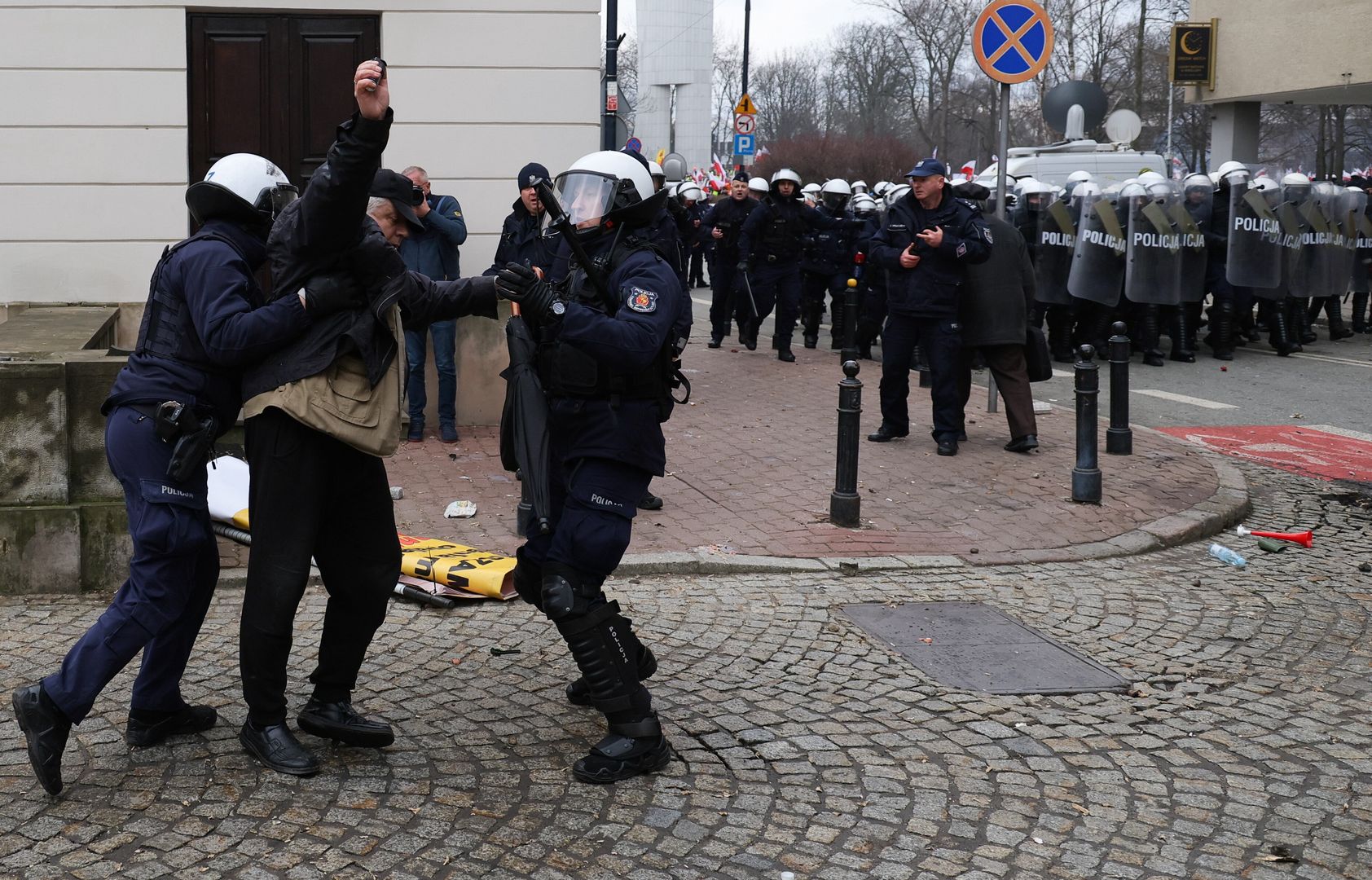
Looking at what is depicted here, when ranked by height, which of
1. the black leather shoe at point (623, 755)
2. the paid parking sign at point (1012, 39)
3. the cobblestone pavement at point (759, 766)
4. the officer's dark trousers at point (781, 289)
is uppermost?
the paid parking sign at point (1012, 39)

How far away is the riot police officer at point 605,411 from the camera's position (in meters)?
4.30

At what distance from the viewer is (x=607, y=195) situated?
4.49 m

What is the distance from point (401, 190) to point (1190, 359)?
13.2 metres

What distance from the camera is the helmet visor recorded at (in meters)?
4.50

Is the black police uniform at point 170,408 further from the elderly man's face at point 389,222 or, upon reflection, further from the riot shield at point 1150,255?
the riot shield at point 1150,255

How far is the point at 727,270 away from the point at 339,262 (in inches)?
469

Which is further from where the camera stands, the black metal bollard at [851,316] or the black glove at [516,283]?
the black metal bollard at [851,316]

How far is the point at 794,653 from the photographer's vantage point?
5.73m

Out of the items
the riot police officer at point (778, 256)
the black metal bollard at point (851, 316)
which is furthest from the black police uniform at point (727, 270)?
the black metal bollard at point (851, 316)

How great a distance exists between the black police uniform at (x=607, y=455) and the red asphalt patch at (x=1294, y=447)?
707cm

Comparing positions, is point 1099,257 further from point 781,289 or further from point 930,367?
point 930,367

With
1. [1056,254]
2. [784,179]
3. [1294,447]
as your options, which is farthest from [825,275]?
[1294,447]

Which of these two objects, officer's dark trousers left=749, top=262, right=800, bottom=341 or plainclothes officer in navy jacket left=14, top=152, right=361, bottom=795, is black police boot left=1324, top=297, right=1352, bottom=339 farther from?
plainclothes officer in navy jacket left=14, top=152, right=361, bottom=795

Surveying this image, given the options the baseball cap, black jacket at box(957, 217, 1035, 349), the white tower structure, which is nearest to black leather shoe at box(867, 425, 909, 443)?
black jacket at box(957, 217, 1035, 349)
